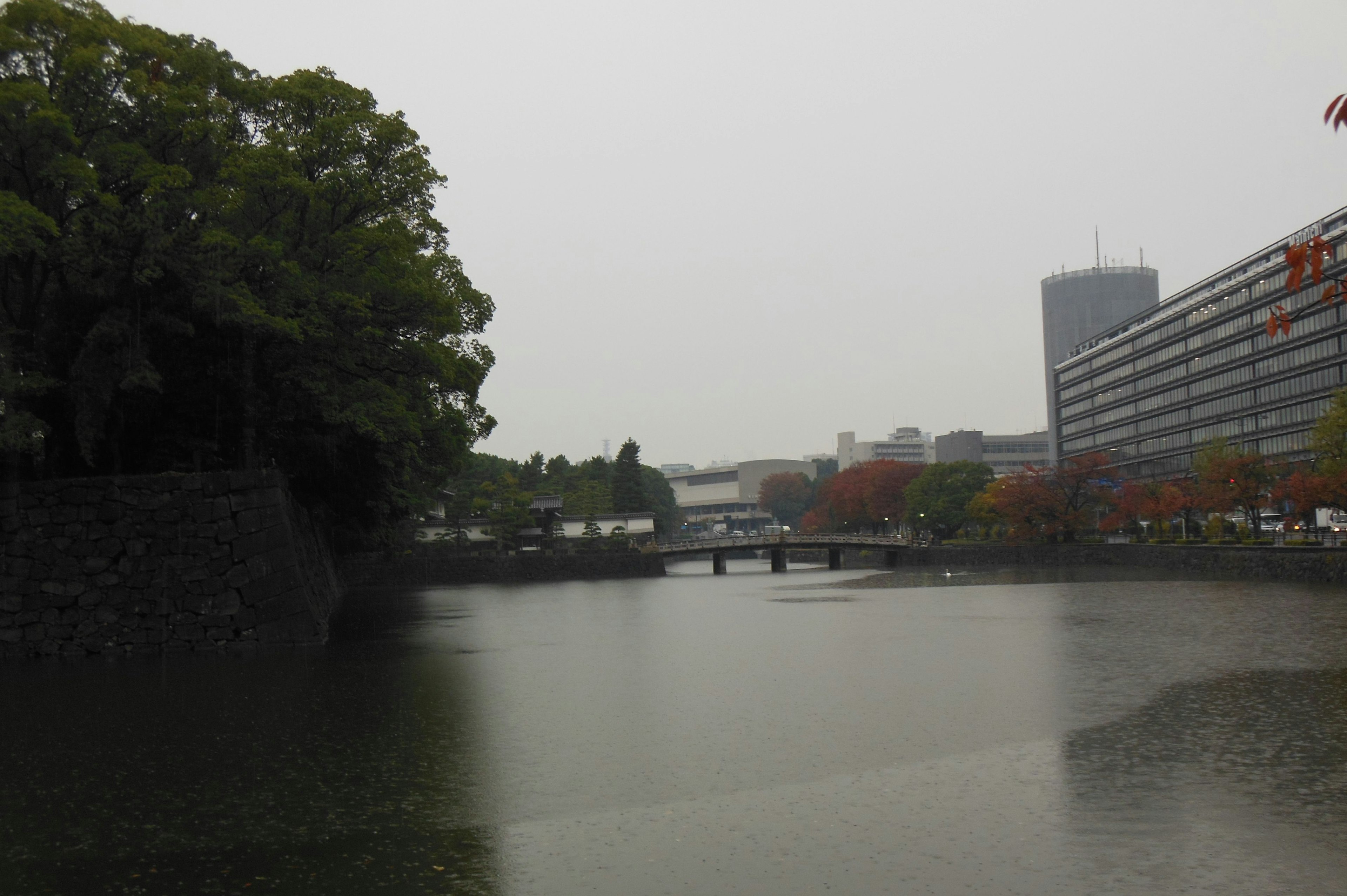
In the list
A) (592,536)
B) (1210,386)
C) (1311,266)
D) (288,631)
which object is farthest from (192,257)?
(1210,386)

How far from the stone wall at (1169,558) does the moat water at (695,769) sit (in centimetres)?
2247

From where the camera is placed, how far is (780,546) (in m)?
86.9

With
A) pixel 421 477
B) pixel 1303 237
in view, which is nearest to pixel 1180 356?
pixel 1303 237

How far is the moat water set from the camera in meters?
7.68

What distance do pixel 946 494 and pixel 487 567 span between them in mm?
45532

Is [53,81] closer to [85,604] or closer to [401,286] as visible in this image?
[401,286]

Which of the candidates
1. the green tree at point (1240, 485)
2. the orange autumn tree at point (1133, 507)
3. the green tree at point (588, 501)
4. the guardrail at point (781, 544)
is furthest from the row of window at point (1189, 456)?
the green tree at point (588, 501)

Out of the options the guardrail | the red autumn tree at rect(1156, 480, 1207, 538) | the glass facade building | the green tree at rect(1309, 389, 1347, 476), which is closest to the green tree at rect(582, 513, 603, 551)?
the guardrail

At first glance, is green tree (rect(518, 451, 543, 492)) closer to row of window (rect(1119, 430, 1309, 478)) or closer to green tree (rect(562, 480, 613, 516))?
green tree (rect(562, 480, 613, 516))

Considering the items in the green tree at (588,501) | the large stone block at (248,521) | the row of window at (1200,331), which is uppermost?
the row of window at (1200,331)

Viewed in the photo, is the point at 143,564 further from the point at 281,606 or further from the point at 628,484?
the point at 628,484

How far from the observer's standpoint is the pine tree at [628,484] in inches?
4449

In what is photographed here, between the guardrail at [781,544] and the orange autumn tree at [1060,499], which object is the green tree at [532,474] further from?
the orange autumn tree at [1060,499]

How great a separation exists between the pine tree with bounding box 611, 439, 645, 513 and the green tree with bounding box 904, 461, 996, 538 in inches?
1146
